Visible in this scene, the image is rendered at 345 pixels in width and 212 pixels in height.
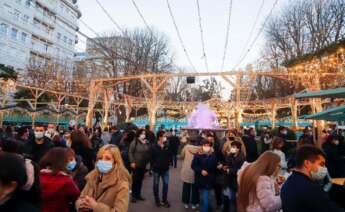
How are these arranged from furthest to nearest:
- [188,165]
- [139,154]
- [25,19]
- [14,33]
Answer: [25,19] < [14,33] < [139,154] < [188,165]

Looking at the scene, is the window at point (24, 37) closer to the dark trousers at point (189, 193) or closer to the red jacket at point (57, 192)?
the dark trousers at point (189, 193)

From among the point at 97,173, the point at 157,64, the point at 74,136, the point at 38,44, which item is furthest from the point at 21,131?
the point at 38,44

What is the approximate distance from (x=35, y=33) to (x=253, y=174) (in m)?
51.5

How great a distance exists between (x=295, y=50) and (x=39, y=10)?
41.5 m

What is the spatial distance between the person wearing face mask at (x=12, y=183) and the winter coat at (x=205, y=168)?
4.52m

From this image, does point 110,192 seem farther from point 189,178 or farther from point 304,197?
point 189,178

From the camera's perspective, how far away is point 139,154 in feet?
25.2

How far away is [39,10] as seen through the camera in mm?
48844

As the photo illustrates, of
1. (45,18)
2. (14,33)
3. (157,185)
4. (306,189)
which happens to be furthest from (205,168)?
(45,18)

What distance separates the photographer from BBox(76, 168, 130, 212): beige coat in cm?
295

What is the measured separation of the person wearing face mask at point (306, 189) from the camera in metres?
2.38

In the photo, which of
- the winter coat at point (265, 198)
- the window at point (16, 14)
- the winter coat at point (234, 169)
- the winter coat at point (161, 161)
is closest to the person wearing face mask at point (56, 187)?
the winter coat at point (265, 198)

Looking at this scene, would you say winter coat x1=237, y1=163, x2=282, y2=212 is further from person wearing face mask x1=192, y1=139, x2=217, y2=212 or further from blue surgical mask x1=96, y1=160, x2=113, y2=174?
person wearing face mask x1=192, y1=139, x2=217, y2=212

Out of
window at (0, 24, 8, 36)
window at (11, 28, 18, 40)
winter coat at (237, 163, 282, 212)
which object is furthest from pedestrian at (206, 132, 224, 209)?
window at (11, 28, 18, 40)
